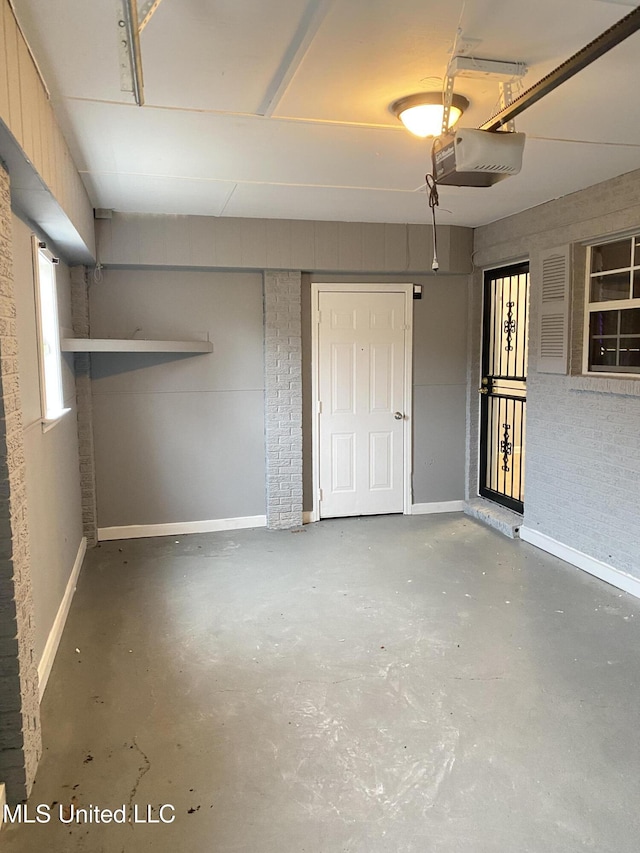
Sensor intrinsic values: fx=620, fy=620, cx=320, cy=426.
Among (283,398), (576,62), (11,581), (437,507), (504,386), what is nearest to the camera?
(576,62)

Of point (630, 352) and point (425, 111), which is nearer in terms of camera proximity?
point (425, 111)

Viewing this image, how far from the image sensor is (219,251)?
Result: 505 centimetres

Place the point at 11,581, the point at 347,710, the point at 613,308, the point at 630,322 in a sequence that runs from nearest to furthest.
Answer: the point at 11,581
the point at 347,710
the point at 630,322
the point at 613,308

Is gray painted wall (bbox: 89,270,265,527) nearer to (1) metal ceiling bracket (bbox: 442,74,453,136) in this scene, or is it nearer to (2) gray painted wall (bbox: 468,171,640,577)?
(2) gray painted wall (bbox: 468,171,640,577)

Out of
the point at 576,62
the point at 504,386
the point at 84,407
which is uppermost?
the point at 576,62

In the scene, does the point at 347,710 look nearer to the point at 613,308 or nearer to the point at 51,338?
the point at 51,338

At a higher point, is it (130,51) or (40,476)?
(130,51)

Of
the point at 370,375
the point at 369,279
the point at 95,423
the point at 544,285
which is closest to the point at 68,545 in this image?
the point at 95,423

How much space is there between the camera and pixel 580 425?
4.40 m

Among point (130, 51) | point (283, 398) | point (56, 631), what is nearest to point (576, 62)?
point (130, 51)

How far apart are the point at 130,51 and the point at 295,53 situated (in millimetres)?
578

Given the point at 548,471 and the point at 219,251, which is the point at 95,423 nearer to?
the point at 219,251

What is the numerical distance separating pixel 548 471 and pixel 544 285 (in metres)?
1.42

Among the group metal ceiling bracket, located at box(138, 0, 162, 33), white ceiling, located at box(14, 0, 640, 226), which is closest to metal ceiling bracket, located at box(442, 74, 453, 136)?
white ceiling, located at box(14, 0, 640, 226)
